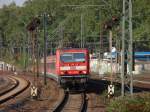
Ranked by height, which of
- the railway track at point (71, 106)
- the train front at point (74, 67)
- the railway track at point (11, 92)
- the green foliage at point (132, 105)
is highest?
the train front at point (74, 67)

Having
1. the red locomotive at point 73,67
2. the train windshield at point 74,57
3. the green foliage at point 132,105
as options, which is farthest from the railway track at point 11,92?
the green foliage at point 132,105

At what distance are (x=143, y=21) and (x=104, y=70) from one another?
18.8 m

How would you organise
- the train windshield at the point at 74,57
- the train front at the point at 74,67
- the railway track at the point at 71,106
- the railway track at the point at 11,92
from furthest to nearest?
the train windshield at the point at 74,57
the train front at the point at 74,67
the railway track at the point at 11,92
the railway track at the point at 71,106

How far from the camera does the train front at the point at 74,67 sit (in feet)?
118

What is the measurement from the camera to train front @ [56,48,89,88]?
118 feet

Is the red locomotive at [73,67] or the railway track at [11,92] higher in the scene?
the red locomotive at [73,67]

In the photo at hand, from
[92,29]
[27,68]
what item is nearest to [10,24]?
[27,68]

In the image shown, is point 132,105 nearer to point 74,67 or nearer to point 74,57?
point 74,67

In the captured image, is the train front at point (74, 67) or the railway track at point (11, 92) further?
the train front at point (74, 67)

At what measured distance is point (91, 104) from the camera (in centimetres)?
2911

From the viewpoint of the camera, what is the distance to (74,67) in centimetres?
3584

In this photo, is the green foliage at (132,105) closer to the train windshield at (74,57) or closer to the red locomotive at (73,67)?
the red locomotive at (73,67)

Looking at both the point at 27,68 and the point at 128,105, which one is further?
the point at 27,68

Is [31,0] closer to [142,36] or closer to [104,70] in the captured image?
[142,36]
